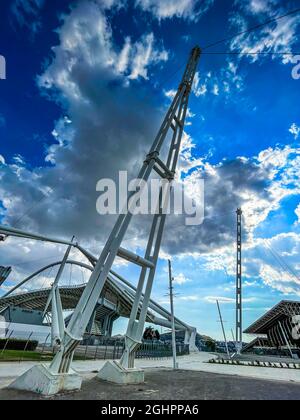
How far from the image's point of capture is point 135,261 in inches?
513

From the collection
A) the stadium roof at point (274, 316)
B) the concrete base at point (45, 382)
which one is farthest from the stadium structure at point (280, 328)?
the concrete base at point (45, 382)

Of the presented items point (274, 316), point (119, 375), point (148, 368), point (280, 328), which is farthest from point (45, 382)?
point (280, 328)

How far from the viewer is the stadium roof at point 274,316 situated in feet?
227

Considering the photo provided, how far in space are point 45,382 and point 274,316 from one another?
86.0m

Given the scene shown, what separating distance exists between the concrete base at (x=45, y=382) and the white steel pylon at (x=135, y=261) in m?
0.05

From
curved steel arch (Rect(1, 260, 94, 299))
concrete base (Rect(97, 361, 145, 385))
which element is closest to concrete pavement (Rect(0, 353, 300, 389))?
concrete base (Rect(97, 361, 145, 385))

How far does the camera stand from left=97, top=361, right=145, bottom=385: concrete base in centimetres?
1083

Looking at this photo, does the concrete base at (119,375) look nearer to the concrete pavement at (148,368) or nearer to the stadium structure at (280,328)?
the concrete pavement at (148,368)

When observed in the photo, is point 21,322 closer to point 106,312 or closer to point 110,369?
point 106,312

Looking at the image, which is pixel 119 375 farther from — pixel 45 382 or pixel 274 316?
pixel 274 316

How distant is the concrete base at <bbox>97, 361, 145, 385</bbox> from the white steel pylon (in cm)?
4

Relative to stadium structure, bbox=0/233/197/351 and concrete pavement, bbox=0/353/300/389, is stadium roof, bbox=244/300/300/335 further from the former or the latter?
concrete pavement, bbox=0/353/300/389

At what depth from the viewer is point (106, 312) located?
9838cm
